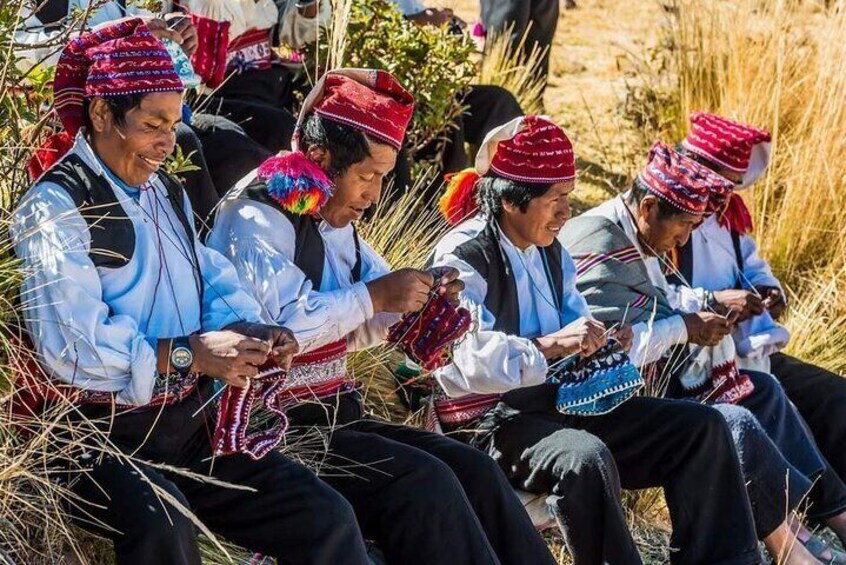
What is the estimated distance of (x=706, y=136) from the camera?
19.9ft

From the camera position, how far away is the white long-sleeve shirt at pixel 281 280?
14.0ft

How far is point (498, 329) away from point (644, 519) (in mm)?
1177

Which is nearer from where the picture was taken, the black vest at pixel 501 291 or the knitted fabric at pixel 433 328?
the knitted fabric at pixel 433 328

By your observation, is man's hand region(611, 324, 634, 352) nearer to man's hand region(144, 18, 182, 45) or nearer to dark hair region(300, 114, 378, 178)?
dark hair region(300, 114, 378, 178)

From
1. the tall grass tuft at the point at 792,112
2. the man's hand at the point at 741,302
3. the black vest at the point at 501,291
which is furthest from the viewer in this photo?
the tall grass tuft at the point at 792,112

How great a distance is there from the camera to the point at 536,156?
4941 millimetres

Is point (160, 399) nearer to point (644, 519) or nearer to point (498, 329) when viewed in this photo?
point (498, 329)

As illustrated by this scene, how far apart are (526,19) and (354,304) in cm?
453

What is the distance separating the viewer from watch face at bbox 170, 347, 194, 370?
382 centimetres

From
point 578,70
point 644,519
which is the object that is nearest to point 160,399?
point 644,519

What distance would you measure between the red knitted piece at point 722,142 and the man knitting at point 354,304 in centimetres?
183

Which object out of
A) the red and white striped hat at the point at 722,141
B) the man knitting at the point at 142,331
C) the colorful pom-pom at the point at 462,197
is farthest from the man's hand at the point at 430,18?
the man knitting at the point at 142,331

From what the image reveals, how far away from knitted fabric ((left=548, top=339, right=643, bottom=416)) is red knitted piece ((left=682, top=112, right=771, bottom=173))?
1.46 meters

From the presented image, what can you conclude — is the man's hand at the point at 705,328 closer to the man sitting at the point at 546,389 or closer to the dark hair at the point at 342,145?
the man sitting at the point at 546,389
